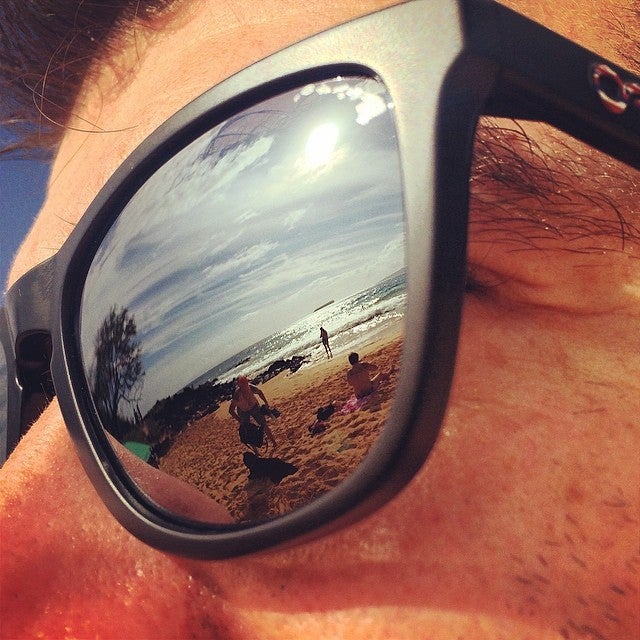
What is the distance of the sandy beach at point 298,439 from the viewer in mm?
626

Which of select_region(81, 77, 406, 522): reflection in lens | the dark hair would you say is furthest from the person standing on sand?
the dark hair

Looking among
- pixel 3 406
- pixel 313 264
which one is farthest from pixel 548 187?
pixel 3 406

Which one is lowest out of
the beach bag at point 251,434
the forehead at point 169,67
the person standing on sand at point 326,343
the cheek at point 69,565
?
the cheek at point 69,565

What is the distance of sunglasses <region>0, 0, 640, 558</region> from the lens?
602mm

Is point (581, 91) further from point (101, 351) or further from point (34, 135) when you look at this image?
point (34, 135)

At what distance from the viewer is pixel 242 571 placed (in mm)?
755

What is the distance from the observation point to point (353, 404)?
63 cm

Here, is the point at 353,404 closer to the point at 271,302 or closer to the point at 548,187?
the point at 271,302

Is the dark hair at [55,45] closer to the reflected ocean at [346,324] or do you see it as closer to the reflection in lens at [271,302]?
→ the reflection in lens at [271,302]

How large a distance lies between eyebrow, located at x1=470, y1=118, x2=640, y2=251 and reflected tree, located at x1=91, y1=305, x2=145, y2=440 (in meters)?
0.47

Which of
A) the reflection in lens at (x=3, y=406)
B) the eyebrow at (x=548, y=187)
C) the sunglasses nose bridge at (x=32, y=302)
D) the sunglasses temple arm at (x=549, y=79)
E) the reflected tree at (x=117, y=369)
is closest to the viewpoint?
the sunglasses temple arm at (x=549, y=79)

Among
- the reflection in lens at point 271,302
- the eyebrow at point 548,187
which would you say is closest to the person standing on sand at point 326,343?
the reflection in lens at point 271,302

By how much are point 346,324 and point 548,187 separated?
318mm

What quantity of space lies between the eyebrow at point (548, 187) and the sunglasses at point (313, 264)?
0.07m
